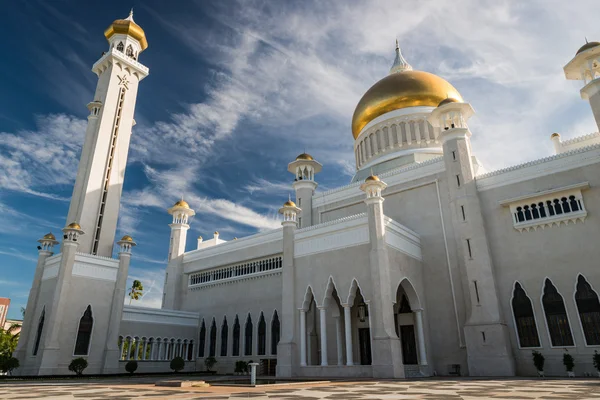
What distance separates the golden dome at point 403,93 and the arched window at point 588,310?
14.0 metres

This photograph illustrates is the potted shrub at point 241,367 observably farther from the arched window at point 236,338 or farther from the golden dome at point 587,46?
the golden dome at point 587,46

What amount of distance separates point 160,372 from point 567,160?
24485 mm

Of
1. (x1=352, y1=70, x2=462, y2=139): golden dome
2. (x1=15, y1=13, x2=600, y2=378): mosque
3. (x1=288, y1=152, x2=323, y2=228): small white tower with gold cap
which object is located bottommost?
(x1=15, y1=13, x2=600, y2=378): mosque

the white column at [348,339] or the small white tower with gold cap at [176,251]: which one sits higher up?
the small white tower with gold cap at [176,251]

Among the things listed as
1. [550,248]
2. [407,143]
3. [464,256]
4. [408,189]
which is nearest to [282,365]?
[464,256]

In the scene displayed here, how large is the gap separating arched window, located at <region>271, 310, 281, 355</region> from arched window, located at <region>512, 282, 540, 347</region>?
12.6 metres

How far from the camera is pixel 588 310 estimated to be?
15805 mm

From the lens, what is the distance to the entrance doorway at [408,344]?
66.4ft

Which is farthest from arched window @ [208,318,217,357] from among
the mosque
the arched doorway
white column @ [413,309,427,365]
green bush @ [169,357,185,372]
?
white column @ [413,309,427,365]

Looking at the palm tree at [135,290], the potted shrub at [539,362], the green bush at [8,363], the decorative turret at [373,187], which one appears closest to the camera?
the potted shrub at [539,362]

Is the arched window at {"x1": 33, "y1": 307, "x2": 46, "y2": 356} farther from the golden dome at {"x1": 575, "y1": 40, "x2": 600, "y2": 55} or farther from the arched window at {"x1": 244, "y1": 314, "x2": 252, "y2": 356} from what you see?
the golden dome at {"x1": 575, "y1": 40, "x2": 600, "y2": 55}

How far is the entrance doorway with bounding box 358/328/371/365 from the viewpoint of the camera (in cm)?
2081

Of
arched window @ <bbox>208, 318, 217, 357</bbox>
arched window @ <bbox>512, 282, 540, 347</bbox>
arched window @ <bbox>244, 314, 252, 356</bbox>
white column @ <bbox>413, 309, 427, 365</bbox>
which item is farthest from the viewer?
arched window @ <bbox>208, 318, 217, 357</bbox>

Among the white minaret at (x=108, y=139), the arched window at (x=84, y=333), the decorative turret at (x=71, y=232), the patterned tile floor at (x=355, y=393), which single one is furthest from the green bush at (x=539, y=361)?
the white minaret at (x=108, y=139)
